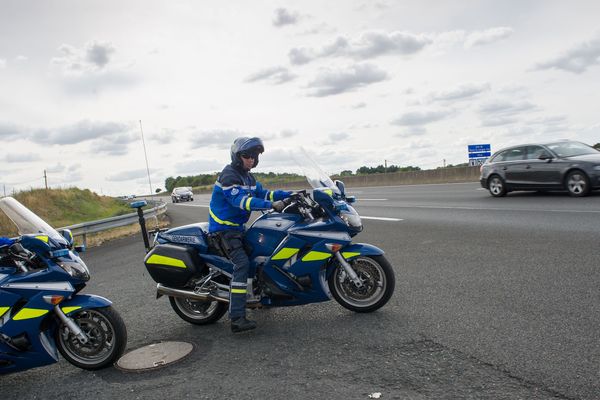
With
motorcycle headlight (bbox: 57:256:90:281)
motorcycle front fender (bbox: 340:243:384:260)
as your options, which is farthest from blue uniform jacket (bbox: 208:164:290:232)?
motorcycle headlight (bbox: 57:256:90:281)

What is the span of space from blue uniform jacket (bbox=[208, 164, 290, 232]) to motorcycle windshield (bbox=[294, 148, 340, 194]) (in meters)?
0.37

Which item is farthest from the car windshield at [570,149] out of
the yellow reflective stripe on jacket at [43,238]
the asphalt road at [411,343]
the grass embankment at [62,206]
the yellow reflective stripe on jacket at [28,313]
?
the grass embankment at [62,206]

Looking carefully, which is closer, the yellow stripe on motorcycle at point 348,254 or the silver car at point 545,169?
the yellow stripe on motorcycle at point 348,254

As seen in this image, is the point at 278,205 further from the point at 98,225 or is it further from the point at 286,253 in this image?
the point at 98,225

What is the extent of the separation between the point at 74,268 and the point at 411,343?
Result: 9.51ft

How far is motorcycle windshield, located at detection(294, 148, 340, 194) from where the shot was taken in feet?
18.5

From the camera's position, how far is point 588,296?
539 centimetres

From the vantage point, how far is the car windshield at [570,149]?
51.2 ft

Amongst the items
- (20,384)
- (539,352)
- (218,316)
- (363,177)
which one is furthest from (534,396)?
(363,177)

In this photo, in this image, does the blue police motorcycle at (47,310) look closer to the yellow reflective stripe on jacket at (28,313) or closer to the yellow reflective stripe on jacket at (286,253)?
the yellow reflective stripe on jacket at (28,313)

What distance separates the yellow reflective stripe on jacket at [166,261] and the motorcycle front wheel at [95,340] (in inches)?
41.4

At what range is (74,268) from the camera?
4523 millimetres

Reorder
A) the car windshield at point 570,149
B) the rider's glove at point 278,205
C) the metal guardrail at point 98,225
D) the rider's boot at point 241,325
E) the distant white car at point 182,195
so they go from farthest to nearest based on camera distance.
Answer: the distant white car at point 182,195 → the car windshield at point 570,149 → the metal guardrail at point 98,225 → the rider's boot at point 241,325 → the rider's glove at point 278,205

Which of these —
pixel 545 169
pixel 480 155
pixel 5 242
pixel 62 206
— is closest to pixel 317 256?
pixel 5 242
